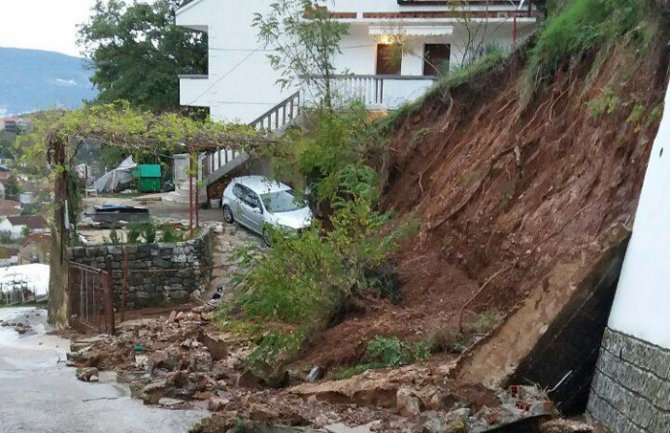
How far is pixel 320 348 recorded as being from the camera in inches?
360

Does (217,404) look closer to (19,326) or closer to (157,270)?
(157,270)

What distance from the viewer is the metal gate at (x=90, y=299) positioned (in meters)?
13.4

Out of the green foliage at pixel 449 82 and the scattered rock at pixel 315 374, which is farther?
the green foliage at pixel 449 82

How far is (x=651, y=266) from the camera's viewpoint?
5105 mm

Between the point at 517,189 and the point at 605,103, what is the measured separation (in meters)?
1.93

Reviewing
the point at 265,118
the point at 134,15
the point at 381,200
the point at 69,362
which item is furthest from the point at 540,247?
the point at 134,15

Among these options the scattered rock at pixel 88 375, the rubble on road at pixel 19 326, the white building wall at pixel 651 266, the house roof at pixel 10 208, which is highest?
the white building wall at pixel 651 266

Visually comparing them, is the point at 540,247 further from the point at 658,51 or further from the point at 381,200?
the point at 381,200

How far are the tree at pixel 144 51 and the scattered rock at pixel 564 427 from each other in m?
27.5

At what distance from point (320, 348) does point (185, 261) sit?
9321 millimetres

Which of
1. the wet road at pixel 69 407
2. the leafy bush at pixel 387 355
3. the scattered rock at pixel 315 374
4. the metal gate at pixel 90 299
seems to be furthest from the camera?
the metal gate at pixel 90 299

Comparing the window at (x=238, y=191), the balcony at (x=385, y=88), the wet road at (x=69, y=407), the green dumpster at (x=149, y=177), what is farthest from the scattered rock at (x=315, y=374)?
the green dumpster at (x=149, y=177)

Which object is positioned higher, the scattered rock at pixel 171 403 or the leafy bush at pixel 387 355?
the leafy bush at pixel 387 355

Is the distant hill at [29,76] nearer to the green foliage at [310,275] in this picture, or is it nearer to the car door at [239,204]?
the car door at [239,204]
